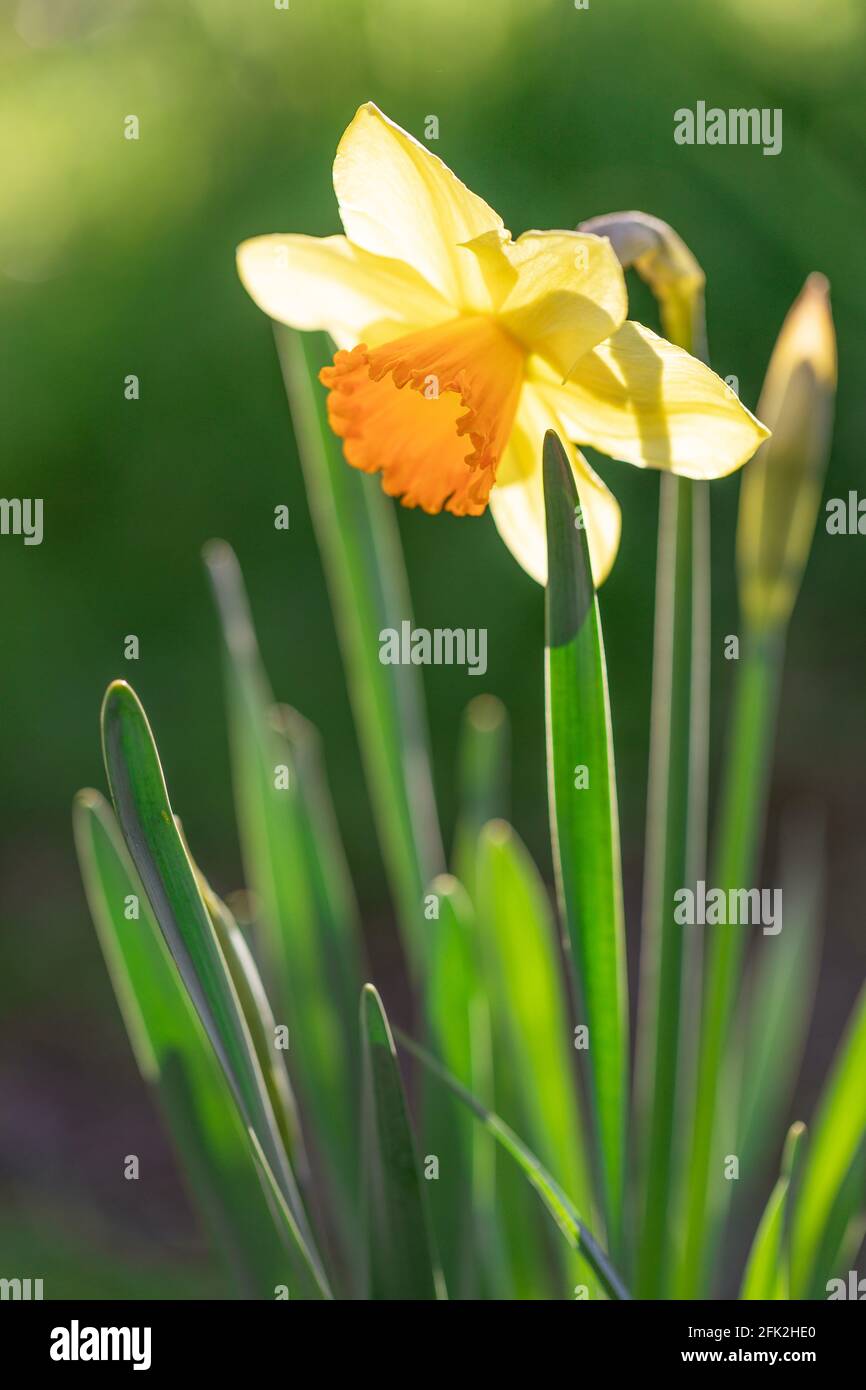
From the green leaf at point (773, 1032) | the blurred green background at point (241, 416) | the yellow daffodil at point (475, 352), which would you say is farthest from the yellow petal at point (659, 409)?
the blurred green background at point (241, 416)

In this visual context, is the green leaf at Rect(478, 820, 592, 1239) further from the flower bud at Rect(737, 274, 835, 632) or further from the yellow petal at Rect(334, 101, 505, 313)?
the yellow petal at Rect(334, 101, 505, 313)

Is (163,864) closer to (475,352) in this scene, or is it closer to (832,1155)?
(475,352)

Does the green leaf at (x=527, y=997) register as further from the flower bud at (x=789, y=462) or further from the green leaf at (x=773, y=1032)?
the flower bud at (x=789, y=462)

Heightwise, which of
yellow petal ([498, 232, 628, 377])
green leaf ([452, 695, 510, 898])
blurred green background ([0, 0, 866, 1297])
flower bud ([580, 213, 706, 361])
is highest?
blurred green background ([0, 0, 866, 1297])

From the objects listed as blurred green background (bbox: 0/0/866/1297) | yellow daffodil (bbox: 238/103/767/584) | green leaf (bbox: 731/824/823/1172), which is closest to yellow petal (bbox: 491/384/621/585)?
yellow daffodil (bbox: 238/103/767/584)

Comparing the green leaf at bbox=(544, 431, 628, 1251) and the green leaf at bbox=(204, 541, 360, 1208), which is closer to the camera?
the green leaf at bbox=(544, 431, 628, 1251)

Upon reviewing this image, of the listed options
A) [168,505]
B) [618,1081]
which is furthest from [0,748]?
[618,1081]
